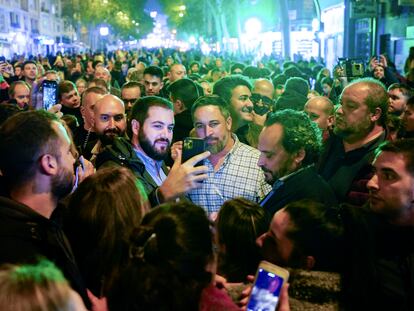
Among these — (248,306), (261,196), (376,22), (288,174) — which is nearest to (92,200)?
(248,306)

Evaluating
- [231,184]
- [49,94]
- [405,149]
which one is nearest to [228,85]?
[49,94]

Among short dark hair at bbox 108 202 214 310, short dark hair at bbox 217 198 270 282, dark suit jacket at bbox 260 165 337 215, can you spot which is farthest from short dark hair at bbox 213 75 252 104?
short dark hair at bbox 108 202 214 310

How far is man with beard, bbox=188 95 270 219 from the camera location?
197 inches

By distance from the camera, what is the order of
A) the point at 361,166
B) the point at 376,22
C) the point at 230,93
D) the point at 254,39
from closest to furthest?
the point at 361,166 → the point at 230,93 → the point at 376,22 → the point at 254,39

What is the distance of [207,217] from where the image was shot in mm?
2436

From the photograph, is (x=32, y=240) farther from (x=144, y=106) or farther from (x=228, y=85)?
(x=228, y=85)

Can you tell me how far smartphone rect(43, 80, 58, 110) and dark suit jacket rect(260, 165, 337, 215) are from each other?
3.89 metres

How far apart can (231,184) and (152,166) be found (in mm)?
741

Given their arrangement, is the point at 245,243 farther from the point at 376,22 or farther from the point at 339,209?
the point at 376,22

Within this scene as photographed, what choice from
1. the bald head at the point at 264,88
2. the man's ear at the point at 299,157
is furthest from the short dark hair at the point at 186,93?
the man's ear at the point at 299,157

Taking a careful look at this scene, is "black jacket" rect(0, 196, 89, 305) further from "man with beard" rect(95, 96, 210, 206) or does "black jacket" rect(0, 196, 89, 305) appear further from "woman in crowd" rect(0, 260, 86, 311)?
"man with beard" rect(95, 96, 210, 206)

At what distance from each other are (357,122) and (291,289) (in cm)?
312

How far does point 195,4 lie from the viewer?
193ft

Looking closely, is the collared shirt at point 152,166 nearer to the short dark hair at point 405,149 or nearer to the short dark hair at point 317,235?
the short dark hair at point 405,149
